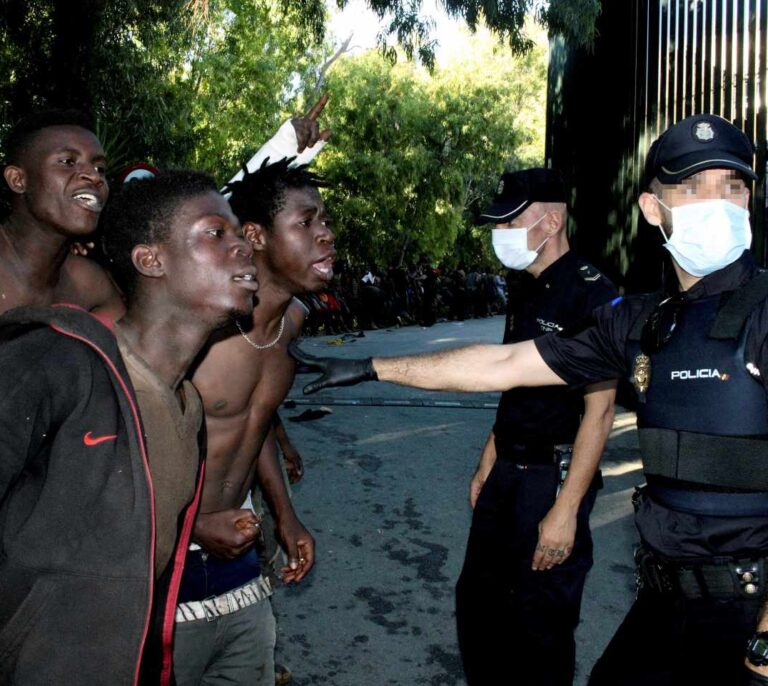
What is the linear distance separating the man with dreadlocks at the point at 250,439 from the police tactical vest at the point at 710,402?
1186 millimetres

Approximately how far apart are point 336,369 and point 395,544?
2774 millimetres

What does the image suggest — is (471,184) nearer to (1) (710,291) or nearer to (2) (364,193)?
(2) (364,193)

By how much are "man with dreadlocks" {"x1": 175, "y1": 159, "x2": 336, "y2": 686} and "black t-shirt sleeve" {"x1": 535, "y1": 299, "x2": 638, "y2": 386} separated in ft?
2.70

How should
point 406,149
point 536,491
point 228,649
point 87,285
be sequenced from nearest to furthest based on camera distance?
point 228,649
point 87,285
point 536,491
point 406,149

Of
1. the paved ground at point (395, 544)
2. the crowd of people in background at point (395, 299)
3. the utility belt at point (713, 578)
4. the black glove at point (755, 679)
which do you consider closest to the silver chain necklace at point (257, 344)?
the utility belt at point (713, 578)

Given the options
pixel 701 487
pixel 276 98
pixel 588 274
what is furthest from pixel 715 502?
pixel 276 98

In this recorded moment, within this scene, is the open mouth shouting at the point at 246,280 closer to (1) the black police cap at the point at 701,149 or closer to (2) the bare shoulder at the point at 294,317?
(2) the bare shoulder at the point at 294,317

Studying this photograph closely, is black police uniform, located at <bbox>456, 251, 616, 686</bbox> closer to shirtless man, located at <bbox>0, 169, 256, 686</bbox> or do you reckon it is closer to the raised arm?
the raised arm

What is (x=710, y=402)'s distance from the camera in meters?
2.29

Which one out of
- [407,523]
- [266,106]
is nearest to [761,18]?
[407,523]

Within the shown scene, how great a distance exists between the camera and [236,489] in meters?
2.76

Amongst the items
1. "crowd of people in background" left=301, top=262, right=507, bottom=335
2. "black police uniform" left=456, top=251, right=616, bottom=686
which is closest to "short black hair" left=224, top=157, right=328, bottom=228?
"black police uniform" left=456, top=251, right=616, bottom=686

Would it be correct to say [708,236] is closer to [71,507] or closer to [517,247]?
[517,247]

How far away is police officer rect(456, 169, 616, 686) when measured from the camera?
3.13 meters
